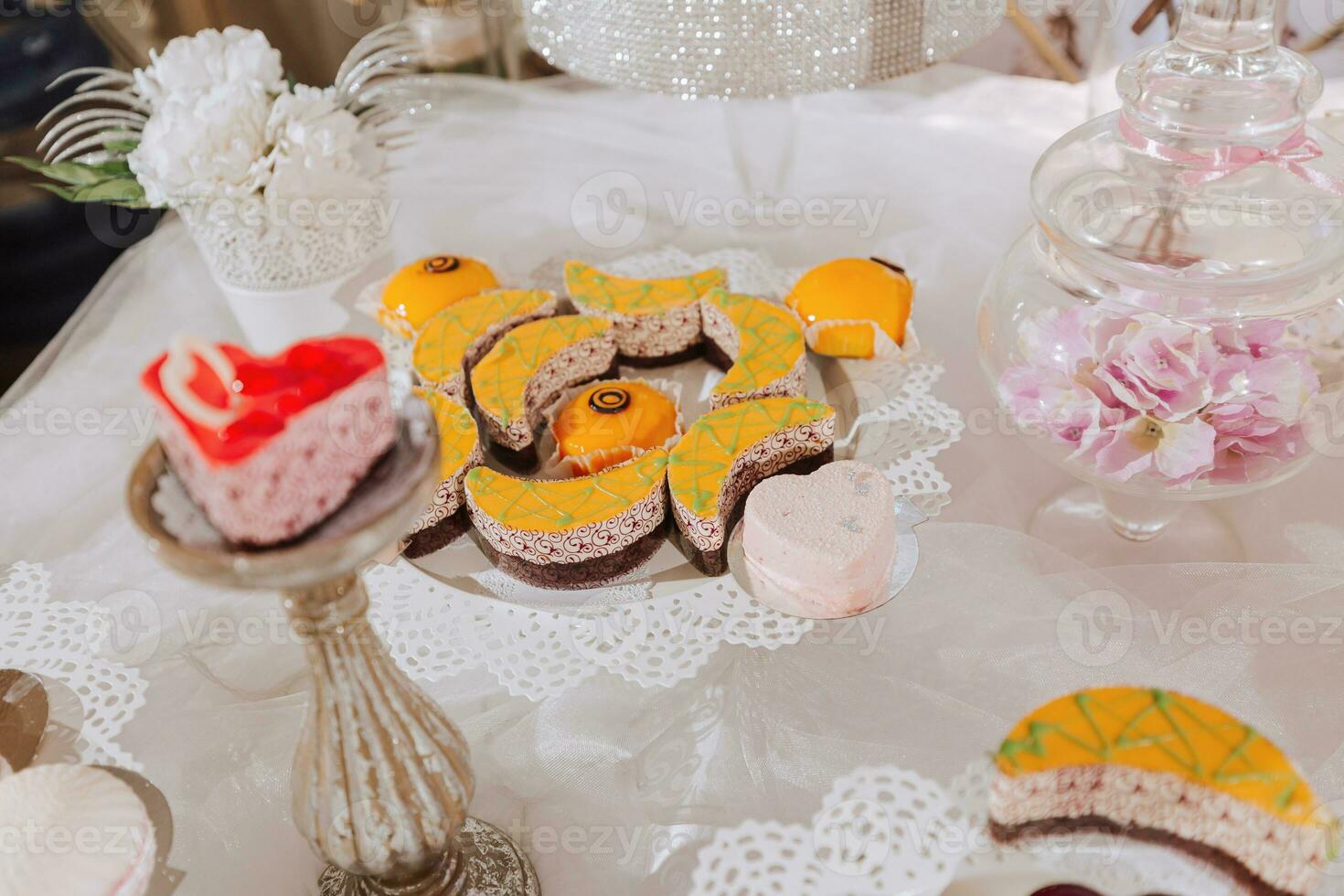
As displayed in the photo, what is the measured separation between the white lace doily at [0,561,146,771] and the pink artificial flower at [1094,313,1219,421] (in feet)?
2.61

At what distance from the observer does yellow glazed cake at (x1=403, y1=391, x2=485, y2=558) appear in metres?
0.94

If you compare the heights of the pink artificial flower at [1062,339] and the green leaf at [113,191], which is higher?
the green leaf at [113,191]

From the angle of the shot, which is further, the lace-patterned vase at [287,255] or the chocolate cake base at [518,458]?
the lace-patterned vase at [287,255]

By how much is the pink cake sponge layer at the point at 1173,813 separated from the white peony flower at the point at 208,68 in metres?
1.00

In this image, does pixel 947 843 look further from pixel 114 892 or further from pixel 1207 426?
pixel 114 892

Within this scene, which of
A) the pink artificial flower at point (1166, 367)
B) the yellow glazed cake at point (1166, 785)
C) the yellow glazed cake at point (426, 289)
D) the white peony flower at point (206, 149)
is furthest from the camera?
the yellow glazed cake at point (426, 289)

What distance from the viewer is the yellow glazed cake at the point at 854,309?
1128mm

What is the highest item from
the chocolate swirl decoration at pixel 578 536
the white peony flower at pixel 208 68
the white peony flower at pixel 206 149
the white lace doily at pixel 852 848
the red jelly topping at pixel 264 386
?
the red jelly topping at pixel 264 386

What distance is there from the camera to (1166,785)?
69 cm

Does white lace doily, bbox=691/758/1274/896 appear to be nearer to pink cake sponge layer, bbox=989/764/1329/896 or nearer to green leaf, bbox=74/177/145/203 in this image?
pink cake sponge layer, bbox=989/764/1329/896

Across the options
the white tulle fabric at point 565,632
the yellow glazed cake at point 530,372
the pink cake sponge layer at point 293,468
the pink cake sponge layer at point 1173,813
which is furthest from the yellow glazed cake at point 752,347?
the pink cake sponge layer at point 293,468

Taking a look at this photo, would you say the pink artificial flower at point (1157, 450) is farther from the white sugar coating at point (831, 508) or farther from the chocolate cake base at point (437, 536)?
the chocolate cake base at point (437, 536)

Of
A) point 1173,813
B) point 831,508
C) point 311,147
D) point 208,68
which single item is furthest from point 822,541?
point 208,68

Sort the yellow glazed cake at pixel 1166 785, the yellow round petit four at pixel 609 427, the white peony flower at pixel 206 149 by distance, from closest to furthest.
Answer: the yellow glazed cake at pixel 1166 785
the yellow round petit four at pixel 609 427
the white peony flower at pixel 206 149
